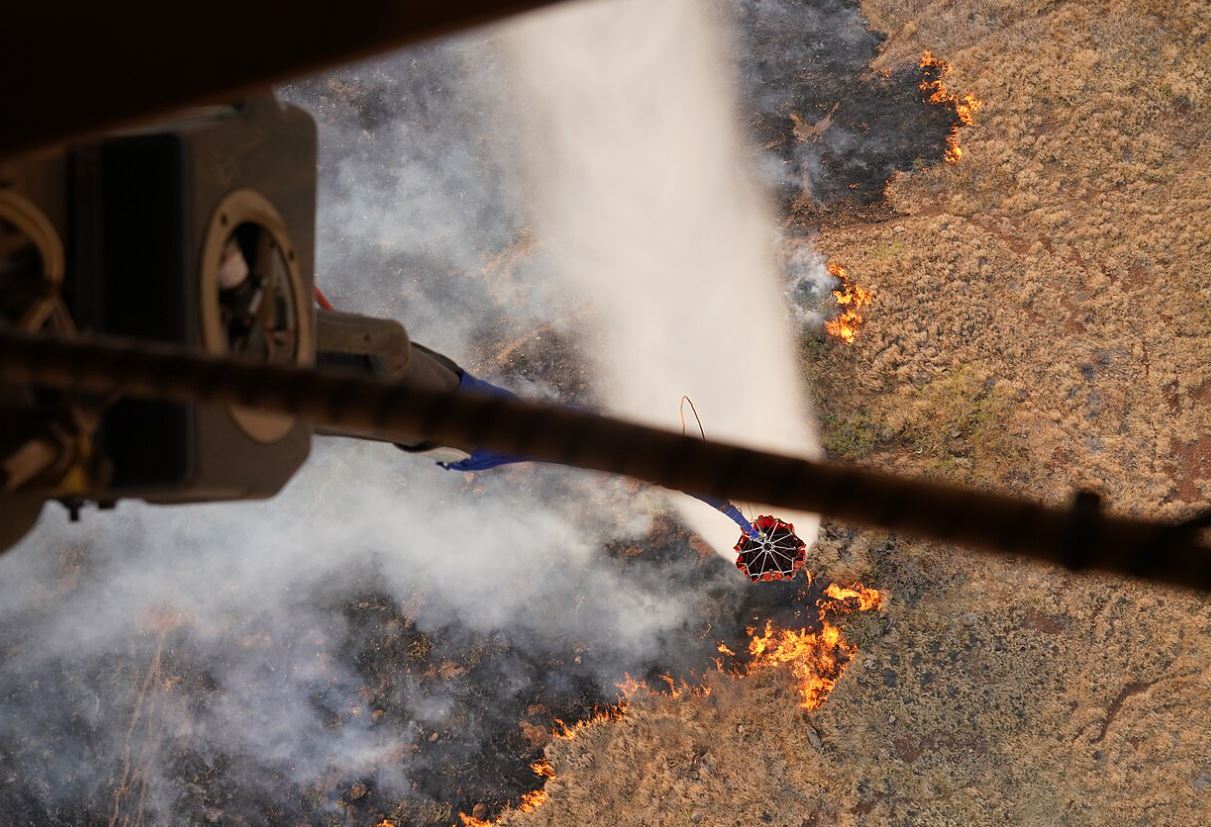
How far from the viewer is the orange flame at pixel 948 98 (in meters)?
7.91

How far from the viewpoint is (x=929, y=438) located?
25.3 feet

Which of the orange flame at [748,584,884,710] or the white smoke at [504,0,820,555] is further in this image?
the white smoke at [504,0,820,555]

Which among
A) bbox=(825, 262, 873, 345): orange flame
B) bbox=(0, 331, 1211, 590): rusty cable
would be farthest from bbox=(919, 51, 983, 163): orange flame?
bbox=(0, 331, 1211, 590): rusty cable

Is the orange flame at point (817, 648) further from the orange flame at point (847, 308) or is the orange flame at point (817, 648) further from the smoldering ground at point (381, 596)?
the orange flame at point (847, 308)

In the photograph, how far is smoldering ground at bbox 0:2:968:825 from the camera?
750 centimetres

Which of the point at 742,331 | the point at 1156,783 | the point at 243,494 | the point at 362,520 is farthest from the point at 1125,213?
the point at 243,494

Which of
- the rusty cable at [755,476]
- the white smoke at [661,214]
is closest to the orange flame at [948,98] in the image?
the white smoke at [661,214]

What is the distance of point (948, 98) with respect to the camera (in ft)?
26.1

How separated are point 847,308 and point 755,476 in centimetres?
680

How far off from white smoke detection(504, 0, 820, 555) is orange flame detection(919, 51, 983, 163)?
1578 millimetres

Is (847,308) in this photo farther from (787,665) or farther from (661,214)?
(787,665)

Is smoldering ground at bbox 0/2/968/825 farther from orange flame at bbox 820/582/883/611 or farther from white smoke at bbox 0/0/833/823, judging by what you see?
orange flame at bbox 820/582/883/611

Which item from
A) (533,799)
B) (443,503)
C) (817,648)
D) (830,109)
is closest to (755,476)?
(817,648)

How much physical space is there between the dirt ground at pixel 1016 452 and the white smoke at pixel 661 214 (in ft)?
1.84
